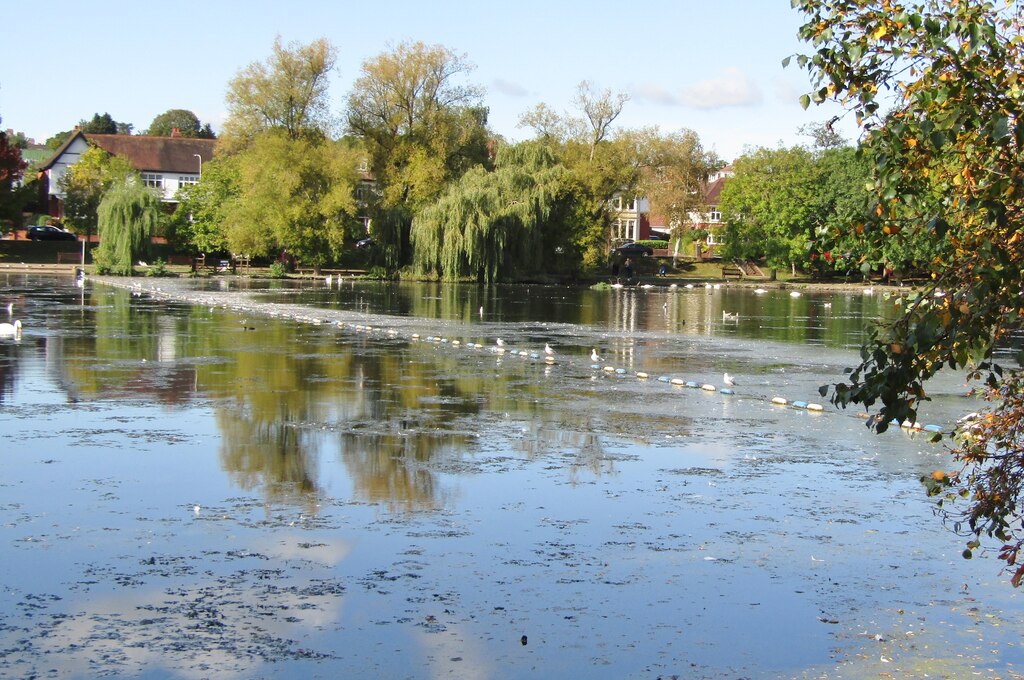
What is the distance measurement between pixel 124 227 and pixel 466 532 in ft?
230

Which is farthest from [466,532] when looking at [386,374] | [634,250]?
[634,250]

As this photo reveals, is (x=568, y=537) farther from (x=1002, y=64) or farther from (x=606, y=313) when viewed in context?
(x=606, y=313)

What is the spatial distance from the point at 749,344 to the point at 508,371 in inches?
473

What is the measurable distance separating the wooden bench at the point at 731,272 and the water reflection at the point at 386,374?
2075 inches

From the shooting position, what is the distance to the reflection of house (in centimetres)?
11962

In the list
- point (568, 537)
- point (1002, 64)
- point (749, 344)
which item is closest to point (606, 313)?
point (749, 344)

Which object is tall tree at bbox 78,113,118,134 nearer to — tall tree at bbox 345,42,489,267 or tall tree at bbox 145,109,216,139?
tall tree at bbox 145,109,216,139

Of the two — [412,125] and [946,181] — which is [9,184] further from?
[946,181]

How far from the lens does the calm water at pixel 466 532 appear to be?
343 inches

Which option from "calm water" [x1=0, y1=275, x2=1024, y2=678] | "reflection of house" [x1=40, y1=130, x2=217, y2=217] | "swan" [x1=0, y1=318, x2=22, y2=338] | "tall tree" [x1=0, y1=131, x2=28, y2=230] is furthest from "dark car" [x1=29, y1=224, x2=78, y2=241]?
"calm water" [x1=0, y1=275, x2=1024, y2=678]

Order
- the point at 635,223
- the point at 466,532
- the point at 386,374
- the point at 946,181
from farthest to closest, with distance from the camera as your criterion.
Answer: the point at 635,223 → the point at 386,374 → the point at 466,532 → the point at 946,181

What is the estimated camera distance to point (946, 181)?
7.51m

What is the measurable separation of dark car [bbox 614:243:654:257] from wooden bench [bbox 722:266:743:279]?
10594 mm

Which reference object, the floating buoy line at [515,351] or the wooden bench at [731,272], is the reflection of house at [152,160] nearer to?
the wooden bench at [731,272]
